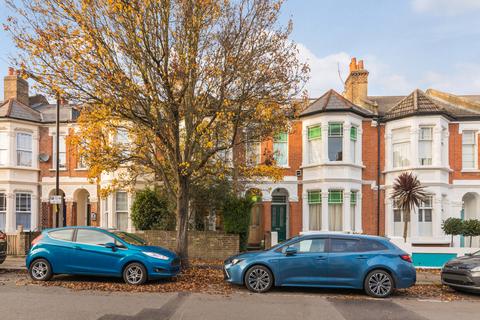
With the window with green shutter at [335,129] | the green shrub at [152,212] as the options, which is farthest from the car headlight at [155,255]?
the window with green shutter at [335,129]

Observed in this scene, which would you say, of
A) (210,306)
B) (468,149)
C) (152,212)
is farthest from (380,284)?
(468,149)

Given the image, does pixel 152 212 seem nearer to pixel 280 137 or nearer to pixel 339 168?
pixel 280 137

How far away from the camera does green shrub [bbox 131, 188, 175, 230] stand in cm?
1769

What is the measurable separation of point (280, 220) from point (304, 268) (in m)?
11.3

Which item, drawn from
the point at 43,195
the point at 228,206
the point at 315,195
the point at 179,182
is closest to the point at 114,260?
the point at 179,182

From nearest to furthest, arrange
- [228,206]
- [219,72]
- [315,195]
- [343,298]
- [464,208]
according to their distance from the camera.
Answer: [343,298] < [219,72] < [228,206] < [315,195] < [464,208]

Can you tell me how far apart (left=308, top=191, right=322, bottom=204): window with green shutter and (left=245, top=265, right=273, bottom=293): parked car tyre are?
33.6 ft

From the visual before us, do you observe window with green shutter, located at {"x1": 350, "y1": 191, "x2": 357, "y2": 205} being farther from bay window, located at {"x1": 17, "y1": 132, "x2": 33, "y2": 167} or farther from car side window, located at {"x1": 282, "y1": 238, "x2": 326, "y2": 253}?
bay window, located at {"x1": 17, "y1": 132, "x2": 33, "y2": 167}

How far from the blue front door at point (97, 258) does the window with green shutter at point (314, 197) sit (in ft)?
37.9

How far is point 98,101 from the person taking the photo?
39.4ft

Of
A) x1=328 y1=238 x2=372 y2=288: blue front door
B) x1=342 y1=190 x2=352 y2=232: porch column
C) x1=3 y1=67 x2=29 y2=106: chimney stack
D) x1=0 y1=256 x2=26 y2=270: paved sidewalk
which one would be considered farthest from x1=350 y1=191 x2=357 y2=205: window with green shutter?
x1=3 y1=67 x2=29 y2=106: chimney stack

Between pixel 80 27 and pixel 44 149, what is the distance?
13634mm

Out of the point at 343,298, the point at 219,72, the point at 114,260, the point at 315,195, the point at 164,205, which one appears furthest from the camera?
the point at 315,195

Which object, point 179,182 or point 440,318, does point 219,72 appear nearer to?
point 179,182
